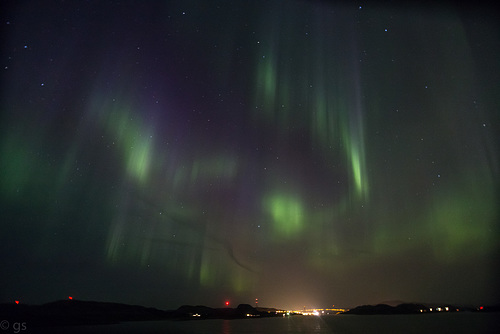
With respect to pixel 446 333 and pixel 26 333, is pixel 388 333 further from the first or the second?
pixel 26 333

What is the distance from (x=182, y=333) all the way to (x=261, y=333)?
10.5 metres

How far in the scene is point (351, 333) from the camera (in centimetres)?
5225

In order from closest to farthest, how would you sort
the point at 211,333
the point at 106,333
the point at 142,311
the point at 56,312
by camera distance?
the point at 211,333, the point at 106,333, the point at 56,312, the point at 142,311

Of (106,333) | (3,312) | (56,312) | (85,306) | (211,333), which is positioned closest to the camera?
(211,333)

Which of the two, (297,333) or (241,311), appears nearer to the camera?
(297,333)

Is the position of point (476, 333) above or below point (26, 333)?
above

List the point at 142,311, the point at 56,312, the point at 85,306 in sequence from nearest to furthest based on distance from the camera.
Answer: the point at 56,312 < the point at 85,306 < the point at 142,311

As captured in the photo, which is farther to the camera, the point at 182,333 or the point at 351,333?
the point at 351,333

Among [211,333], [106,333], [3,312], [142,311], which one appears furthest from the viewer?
[142,311]

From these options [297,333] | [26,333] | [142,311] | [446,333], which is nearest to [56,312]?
[142,311]

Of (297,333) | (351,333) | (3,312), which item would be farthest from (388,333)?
(3,312)

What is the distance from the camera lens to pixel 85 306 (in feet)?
485

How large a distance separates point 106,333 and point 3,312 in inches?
2807

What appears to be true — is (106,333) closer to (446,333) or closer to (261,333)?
(261,333)
